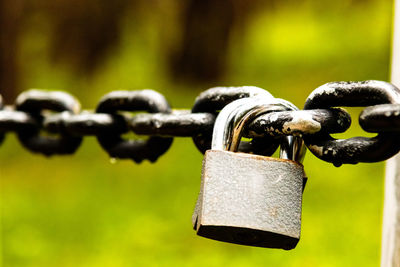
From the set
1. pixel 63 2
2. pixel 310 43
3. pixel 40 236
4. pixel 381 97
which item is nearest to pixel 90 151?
pixel 40 236

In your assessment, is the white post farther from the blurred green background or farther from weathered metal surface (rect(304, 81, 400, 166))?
the blurred green background

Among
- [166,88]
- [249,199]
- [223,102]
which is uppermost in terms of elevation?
[166,88]

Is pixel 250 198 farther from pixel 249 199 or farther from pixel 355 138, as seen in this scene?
pixel 355 138

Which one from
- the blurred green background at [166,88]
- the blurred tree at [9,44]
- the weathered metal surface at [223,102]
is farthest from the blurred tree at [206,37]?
the weathered metal surface at [223,102]

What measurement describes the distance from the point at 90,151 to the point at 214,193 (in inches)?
39.1

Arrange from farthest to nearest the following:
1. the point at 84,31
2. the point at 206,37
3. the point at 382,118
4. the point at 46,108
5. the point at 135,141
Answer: the point at 84,31 → the point at 206,37 → the point at 46,108 → the point at 135,141 → the point at 382,118

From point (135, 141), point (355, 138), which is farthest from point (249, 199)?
point (135, 141)

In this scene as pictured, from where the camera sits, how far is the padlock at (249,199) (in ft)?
1.42

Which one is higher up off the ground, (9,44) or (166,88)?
(9,44)

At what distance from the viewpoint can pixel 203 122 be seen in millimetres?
562

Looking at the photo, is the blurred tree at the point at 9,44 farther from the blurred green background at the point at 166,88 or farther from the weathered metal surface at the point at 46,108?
the weathered metal surface at the point at 46,108

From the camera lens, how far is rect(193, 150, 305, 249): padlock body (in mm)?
433

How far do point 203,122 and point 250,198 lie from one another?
15cm

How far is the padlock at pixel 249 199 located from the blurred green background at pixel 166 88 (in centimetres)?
65
